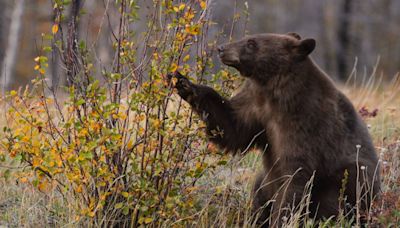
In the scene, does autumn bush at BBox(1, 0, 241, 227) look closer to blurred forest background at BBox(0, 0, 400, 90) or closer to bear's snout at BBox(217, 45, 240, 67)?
bear's snout at BBox(217, 45, 240, 67)

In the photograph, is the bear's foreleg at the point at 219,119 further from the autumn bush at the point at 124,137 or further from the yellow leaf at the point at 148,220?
the yellow leaf at the point at 148,220

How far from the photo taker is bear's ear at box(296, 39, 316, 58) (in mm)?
5338

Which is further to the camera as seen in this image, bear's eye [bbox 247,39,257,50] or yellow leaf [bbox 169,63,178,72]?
bear's eye [bbox 247,39,257,50]

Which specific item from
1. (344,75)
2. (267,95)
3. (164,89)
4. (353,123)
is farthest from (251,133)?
(344,75)

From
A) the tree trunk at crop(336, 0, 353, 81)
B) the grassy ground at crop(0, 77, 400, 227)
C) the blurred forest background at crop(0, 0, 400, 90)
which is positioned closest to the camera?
the grassy ground at crop(0, 77, 400, 227)

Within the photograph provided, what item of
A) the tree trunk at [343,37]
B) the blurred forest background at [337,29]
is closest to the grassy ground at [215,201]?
the blurred forest background at [337,29]

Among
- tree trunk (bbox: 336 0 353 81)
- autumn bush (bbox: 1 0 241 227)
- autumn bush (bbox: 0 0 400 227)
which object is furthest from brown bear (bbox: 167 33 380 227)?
tree trunk (bbox: 336 0 353 81)

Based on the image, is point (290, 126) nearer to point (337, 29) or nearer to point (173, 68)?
point (173, 68)

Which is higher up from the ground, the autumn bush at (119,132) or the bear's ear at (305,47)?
the bear's ear at (305,47)

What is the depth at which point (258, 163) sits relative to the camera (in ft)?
23.2

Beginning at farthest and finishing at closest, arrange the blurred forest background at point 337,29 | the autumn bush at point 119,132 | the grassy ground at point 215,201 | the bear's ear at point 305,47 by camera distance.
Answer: the blurred forest background at point 337,29 < the bear's ear at point 305,47 < the grassy ground at point 215,201 < the autumn bush at point 119,132

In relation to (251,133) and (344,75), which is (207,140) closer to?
(251,133)

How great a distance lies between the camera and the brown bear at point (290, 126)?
5254mm

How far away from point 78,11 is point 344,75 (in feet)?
75.0
